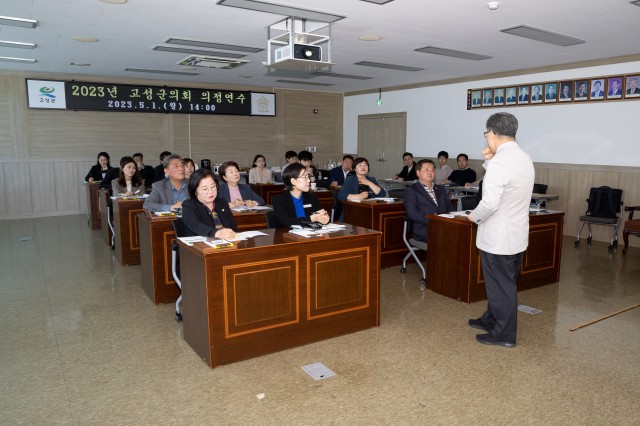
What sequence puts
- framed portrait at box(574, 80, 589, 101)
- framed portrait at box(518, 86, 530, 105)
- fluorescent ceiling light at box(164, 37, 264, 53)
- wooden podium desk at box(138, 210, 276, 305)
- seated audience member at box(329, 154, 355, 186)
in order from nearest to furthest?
wooden podium desk at box(138, 210, 276, 305), fluorescent ceiling light at box(164, 37, 264, 53), framed portrait at box(574, 80, 589, 101), seated audience member at box(329, 154, 355, 186), framed portrait at box(518, 86, 530, 105)

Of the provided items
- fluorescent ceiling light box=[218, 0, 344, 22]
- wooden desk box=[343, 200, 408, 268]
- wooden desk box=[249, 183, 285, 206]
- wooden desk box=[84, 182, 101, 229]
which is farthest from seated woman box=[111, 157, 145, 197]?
wooden desk box=[343, 200, 408, 268]

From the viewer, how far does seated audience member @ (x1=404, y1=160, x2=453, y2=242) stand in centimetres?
518

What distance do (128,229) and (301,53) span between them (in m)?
3.01

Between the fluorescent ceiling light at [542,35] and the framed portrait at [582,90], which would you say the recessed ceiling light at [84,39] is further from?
the framed portrait at [582,90]

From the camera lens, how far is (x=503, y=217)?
3.46 m

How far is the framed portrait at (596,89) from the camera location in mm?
7574

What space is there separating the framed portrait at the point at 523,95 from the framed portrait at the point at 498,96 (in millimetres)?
339

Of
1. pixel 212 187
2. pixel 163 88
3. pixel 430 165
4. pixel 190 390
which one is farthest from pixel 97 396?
pixel 163 88

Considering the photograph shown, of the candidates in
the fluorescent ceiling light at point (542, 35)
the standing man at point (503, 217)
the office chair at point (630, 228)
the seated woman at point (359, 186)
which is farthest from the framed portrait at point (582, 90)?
the standing man at point (503, 217)

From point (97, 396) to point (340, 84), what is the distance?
9492 millimetres

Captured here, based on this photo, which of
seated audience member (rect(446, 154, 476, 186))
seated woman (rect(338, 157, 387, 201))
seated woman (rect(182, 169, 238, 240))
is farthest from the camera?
seated audience member (rect(446, 154, 476, 186))

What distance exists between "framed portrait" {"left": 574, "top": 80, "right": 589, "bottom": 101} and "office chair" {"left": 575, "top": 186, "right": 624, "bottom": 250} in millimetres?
1542

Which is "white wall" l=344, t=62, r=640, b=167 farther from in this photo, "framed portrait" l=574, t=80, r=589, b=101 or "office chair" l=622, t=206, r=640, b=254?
"office chair" l=622, t=206, r=640, b=254

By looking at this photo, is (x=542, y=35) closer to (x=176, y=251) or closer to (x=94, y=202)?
(x=176, y=251)
